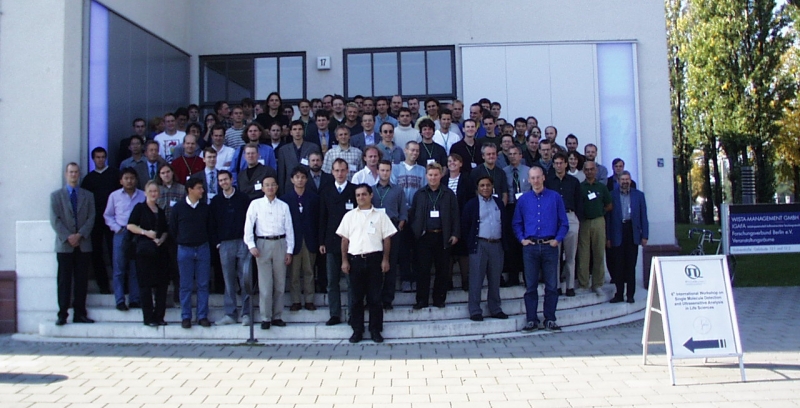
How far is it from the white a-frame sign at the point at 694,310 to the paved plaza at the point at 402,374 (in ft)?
0.85

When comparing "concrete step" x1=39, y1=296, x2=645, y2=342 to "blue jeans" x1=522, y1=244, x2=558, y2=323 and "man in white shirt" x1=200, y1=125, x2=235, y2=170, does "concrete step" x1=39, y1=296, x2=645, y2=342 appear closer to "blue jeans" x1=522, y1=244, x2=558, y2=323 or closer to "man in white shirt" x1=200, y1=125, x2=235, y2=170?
"blue jeans" x1=522, y1=244, x2=558, y2=323

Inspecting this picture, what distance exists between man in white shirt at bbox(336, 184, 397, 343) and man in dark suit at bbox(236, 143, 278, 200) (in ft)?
5.21

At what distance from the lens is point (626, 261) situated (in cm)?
959

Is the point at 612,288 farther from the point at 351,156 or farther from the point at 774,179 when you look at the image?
the point at 774,179

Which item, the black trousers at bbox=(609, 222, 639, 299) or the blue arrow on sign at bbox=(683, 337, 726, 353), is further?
the black trousers at bbox=(609, 222, 639, 299)

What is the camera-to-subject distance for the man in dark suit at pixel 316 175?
8672mm

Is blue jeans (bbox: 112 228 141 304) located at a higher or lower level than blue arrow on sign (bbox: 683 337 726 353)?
higher

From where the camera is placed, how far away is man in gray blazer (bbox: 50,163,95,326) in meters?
8.50

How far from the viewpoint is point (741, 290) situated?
13000 millimetres

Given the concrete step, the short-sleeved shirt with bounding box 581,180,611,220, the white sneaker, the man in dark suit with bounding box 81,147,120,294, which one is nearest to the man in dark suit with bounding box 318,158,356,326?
the concrete step

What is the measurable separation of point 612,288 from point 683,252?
954 centimetres

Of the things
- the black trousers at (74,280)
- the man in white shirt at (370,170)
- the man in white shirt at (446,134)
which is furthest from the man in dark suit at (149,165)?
the man in white shirt at (446,134)

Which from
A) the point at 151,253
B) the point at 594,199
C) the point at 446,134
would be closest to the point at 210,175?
the point at 151,253

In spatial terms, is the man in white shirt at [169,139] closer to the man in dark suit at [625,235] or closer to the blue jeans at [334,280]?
the blue jeans at [334,280]
